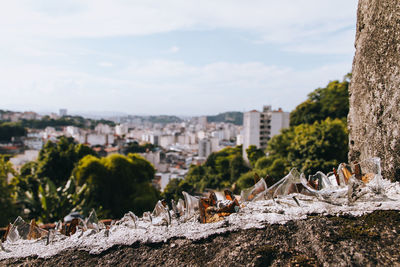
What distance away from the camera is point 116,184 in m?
18.9

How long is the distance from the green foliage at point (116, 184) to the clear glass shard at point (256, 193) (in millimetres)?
15824

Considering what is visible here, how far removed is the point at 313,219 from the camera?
5.48 feet

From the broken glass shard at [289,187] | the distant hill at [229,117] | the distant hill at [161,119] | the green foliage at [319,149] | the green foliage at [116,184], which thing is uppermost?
the distant hill at [229,117]

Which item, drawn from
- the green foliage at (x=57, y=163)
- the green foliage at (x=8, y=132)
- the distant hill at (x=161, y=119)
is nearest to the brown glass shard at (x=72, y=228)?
the green foliage at (x=57, y=163)

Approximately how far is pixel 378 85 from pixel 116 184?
18181 millimetres

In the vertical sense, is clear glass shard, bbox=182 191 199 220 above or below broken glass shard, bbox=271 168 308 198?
below

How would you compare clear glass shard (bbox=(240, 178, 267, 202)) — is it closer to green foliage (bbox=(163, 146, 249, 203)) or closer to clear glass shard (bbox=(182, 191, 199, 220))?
clear glass shard (bbox=(182, 191, 199, 220))

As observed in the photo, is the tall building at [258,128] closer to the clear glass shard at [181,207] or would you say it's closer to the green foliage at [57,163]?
the green foliage at [57,163]

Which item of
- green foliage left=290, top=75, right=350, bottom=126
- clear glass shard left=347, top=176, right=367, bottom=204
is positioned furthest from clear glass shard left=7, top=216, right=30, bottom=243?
green foliage left=290, top=75, right=350, bottom=126

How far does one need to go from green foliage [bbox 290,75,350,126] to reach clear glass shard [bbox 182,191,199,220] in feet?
103

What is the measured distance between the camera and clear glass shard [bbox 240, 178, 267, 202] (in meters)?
2.13

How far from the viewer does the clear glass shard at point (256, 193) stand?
2127 millimetres

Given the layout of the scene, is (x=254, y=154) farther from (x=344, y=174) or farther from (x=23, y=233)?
(x=23, y=233)

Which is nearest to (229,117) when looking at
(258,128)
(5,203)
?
(258,128)
